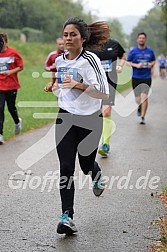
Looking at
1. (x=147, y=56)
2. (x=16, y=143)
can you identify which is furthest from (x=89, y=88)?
(x=147, y=56)

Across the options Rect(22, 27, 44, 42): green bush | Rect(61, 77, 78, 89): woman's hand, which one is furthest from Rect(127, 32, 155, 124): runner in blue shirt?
Rect(22, 27, 44, 42): green bush

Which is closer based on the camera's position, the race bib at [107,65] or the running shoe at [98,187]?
the running shoe at [98,187]

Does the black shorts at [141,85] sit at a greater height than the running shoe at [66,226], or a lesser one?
lesser

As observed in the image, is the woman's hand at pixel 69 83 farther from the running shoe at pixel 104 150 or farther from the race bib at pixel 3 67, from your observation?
the race bib at pixel 3 67

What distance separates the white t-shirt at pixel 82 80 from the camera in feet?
18.9

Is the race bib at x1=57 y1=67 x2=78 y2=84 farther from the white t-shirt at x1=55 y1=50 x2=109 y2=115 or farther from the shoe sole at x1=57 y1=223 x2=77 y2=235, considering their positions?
the shoe sole at x1=57 y1=223 x2=77 y2=235

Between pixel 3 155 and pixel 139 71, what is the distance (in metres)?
5.45

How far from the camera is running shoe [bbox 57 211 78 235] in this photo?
5.55 meters

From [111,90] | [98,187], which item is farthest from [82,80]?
[111,90]

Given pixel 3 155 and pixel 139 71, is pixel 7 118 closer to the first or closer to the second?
pixel 139 71

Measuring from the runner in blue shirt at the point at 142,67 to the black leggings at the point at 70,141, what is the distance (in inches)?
317

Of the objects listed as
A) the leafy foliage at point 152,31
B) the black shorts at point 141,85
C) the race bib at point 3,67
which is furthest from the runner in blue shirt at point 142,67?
the leafy foliage at point 152,31

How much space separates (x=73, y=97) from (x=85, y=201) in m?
1.58

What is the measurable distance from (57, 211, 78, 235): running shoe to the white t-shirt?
3.21ft
